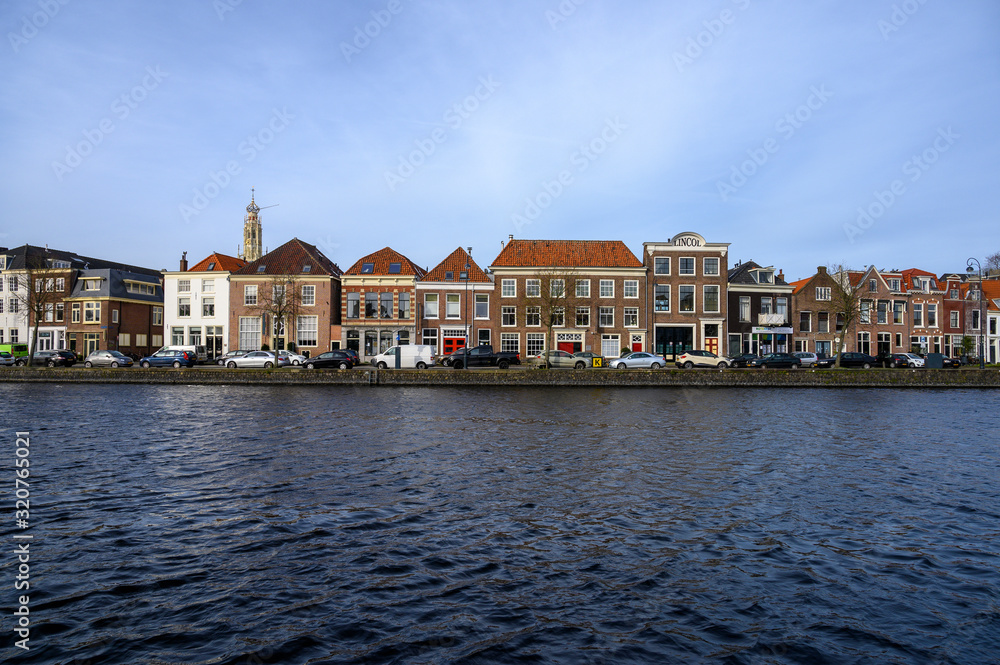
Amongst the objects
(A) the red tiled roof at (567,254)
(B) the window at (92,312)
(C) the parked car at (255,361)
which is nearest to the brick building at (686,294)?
(A) the red tiled roof at (567,254)

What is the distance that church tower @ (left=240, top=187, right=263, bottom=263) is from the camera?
135 meters

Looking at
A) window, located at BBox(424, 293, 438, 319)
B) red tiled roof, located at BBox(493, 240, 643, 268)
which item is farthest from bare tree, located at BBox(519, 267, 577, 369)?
window, located at BBox(424, 293, 438, 319)

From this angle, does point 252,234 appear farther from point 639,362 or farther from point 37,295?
point 639,362

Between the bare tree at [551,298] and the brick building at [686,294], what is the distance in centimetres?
956

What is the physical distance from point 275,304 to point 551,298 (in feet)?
86.4

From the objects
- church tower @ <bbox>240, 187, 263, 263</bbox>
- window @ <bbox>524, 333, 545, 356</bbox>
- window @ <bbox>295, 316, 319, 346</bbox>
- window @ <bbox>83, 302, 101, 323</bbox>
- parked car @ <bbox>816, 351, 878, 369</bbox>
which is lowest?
parked car @ <bbox>816, 351, 878, 369</bbox>

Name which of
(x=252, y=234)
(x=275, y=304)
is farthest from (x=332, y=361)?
(x=252, y=234)

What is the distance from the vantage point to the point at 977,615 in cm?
734

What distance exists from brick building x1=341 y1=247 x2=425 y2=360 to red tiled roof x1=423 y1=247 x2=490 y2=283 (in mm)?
2206

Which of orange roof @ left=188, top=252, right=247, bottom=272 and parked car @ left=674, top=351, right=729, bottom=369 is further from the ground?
orange roof @ left=188, top=252, right=247, bottom=272

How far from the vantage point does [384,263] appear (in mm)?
63438

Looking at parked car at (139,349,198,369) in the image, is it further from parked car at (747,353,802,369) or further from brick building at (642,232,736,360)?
parked car at (747,353,802,369)

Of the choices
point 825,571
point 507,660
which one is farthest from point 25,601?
point 825,571

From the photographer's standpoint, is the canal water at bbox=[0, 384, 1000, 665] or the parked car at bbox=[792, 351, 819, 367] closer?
the canal water at bbox=[0, 384, 1000, 665]
